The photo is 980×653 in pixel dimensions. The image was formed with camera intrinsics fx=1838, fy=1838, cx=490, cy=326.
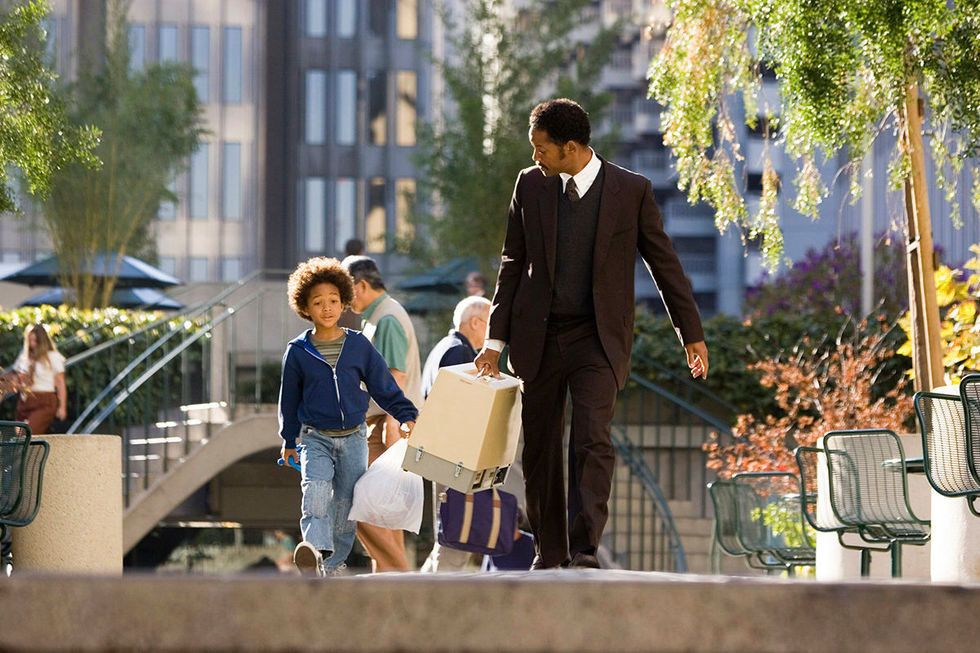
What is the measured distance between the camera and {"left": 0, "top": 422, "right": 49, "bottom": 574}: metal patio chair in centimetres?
848

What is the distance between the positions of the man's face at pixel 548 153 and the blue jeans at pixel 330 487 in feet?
5.82

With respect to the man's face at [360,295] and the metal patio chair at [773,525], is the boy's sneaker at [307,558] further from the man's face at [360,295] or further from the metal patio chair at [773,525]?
A: the metal patio chair at [773,525]

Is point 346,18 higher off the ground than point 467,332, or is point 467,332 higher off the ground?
point 346,18

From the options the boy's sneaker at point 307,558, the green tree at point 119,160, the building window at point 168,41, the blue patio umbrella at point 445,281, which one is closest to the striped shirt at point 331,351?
the boy's sneaker at point 307,558

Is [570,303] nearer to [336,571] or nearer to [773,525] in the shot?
[336,571]

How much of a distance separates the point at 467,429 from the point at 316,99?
→ 41.6 m

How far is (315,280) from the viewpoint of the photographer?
814 centimetres

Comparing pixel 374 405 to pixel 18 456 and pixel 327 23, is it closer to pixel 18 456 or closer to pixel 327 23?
pixel 18 456

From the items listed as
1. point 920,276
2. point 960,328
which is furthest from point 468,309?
point 960,328

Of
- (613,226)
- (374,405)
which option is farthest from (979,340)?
(613,226)

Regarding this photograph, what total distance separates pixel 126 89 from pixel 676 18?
20.6 m

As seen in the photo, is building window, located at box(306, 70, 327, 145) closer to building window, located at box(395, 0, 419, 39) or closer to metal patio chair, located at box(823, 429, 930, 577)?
→ building window, located at box(395, 0, 419, 39)

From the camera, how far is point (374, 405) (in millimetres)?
9320

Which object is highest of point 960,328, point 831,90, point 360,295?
point 831,90
